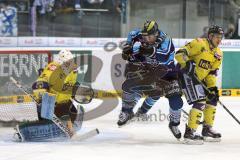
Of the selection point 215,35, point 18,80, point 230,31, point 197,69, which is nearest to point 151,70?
point 197,69

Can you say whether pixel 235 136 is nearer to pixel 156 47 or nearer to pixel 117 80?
pixel 156 47

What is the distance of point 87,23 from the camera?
393 inches

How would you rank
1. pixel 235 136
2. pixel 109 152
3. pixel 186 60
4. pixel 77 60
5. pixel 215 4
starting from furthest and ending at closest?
pixel 215 4 < pixel 77 60 < pixel 235 136 < pixel 186 60 < pixel 109 152

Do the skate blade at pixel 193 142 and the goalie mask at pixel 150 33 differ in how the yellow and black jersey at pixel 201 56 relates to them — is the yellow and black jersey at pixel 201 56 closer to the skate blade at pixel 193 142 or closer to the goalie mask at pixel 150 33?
the goalie mask at pixel 150 33

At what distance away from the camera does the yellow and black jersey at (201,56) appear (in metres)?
5.71

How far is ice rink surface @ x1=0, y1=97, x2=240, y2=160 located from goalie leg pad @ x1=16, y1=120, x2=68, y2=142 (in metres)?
0.15

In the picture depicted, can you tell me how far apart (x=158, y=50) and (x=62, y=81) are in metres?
0.91

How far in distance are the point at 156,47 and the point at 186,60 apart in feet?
0.97

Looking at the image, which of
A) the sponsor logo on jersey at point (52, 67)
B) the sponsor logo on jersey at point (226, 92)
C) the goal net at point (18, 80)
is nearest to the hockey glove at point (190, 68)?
the sponsor logo on jersey at point (52, 67)

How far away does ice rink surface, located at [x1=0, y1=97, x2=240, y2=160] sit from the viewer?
194 inches

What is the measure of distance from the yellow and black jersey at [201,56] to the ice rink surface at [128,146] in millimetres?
662

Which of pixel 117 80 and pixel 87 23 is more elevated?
pixel 87 23

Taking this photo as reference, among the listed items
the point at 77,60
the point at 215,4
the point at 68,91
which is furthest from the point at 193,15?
the point at 68,91

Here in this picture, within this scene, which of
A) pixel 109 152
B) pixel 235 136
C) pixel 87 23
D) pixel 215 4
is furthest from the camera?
pixel 215 4
